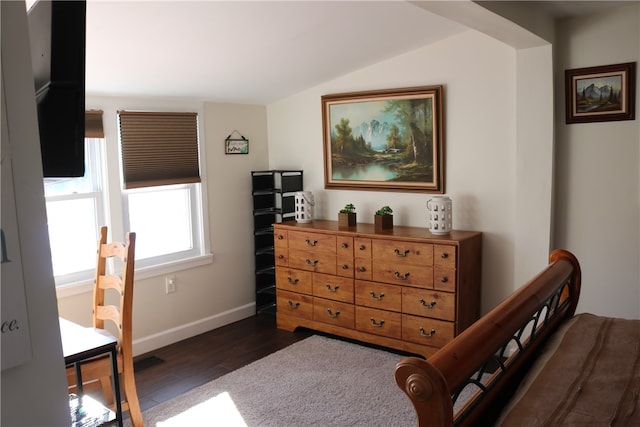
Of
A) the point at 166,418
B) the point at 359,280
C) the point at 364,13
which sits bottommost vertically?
the point at 166,418

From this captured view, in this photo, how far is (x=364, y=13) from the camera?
306cm

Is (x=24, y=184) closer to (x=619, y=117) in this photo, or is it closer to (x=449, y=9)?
(x=449, y=9)

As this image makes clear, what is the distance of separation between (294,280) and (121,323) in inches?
75.3

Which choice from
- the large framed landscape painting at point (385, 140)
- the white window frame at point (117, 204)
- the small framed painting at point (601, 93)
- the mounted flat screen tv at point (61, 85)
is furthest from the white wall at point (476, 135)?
the mounted flat screen tv at point (61, 85)

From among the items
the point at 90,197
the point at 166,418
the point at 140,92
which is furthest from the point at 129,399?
the point at 140,92

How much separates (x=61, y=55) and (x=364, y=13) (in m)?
2.45

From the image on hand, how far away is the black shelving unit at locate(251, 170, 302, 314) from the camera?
4707mm

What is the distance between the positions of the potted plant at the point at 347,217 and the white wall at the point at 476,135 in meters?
0.28

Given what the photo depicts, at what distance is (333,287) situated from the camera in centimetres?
415

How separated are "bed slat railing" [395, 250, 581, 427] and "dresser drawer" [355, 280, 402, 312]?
1.50 m

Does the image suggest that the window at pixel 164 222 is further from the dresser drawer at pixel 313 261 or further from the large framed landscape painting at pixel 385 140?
the large framed landscape painting at pixel 385 140

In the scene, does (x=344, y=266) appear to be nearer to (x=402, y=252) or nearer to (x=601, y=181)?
(x=402, y=252)

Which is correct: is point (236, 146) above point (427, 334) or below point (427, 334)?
above

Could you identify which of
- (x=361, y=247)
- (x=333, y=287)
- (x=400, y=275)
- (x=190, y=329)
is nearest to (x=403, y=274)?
(x=400, y=275)
